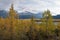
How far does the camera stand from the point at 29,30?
31547mm

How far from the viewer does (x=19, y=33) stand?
31156 millimetres

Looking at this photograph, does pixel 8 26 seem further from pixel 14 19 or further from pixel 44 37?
pixel 44 37

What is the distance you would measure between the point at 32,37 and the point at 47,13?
14.4ft

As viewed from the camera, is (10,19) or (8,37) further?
(10,19)

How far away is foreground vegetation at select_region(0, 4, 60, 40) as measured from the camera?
3036cm

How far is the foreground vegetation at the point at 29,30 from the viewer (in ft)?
99.6

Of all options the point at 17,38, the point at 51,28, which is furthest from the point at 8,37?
the point at 51,28

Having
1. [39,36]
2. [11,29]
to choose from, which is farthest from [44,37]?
[11,29]

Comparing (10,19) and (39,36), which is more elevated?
(10,19)

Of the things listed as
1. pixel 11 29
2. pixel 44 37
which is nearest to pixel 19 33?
pixel 11 29

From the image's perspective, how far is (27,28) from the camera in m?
32.2

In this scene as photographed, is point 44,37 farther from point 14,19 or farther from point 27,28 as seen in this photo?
point 14,19

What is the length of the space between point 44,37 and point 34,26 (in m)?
2.74

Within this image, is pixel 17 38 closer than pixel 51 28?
Yes
